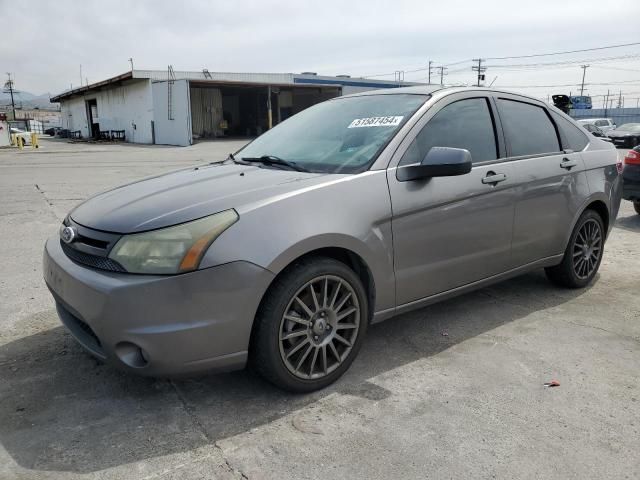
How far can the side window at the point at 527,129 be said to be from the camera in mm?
4004

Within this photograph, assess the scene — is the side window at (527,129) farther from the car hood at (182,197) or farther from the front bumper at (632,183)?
the front bumper at (632,183)

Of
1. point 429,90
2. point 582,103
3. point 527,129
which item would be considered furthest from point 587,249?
point 582,103

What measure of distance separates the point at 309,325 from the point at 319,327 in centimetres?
7

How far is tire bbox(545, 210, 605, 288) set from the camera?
4512 mm

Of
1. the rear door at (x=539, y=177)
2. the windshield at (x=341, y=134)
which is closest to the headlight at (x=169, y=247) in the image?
the windshield at (x=341, y=134)

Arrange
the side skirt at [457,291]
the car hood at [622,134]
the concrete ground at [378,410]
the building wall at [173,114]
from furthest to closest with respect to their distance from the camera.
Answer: the building wall at [173,114], the car hood at [622,134], the side skirt at [457,291], the concrete ground at [378,410]

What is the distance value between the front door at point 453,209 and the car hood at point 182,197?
61cm

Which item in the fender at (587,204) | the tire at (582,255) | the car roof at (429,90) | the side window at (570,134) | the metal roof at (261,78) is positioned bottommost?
the tire at (582,255)

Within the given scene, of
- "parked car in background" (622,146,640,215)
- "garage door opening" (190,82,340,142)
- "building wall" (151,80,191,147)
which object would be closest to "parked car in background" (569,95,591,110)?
"garage door opening" (190,82,340,142)

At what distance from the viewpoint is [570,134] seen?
4.56 m

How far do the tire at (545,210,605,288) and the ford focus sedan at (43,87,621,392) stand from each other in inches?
6.4

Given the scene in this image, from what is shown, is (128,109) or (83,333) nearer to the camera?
(83,333)

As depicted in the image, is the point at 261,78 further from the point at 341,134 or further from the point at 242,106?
the point at 341,134

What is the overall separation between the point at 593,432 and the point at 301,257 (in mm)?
1634
